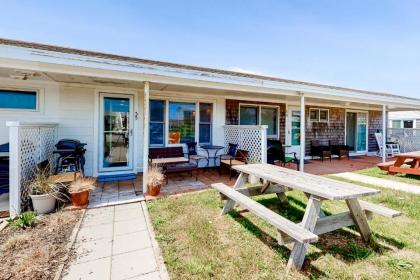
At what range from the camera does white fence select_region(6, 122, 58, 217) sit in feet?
11.0

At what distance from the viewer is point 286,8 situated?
7.23 metres

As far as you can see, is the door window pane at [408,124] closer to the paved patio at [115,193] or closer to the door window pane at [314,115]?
the door window pane at [314,115]

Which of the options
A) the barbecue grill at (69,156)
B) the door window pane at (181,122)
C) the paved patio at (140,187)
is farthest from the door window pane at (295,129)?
the barbecue grill at (69,156)

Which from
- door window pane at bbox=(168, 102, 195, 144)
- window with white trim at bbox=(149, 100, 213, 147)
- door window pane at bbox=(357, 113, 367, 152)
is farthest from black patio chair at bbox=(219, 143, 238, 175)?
door window pane at bbox=(357, 113, 367, 152)

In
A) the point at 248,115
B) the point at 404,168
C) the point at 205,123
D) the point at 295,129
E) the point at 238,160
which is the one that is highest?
the point at 248,115

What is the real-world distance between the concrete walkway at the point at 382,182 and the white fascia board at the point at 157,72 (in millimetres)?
2525

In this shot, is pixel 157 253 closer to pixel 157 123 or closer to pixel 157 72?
pixel 157 72

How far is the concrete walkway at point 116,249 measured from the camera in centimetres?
219

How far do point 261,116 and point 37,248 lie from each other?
7.59m

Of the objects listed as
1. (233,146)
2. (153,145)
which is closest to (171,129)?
(153,145)

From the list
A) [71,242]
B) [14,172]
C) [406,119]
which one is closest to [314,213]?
[71,242]

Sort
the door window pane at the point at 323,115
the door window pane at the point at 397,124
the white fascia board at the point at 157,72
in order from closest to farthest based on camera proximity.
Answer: the white fascia board at the point at 157,72, the door window pane at the point at 323,115, the door window pane at the point at 397,124

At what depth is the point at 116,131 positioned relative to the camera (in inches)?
244

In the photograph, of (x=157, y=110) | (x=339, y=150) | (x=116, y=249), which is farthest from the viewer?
(x=339, y=150)
